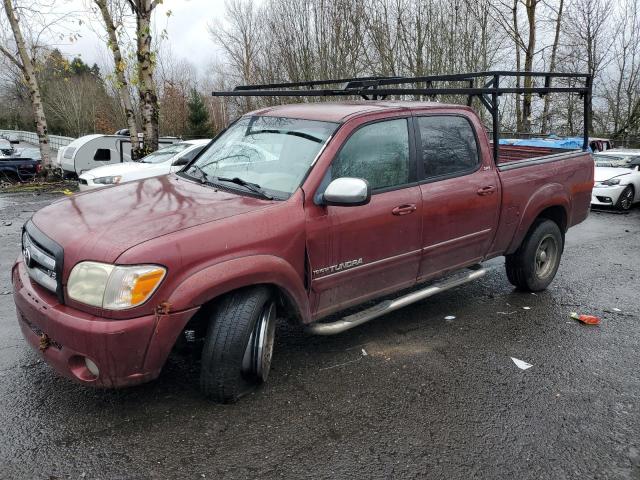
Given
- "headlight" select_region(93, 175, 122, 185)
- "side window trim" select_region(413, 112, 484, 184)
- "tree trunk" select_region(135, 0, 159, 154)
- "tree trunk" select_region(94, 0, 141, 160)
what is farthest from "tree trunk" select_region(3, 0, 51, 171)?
"side window trim" select_region(413, 112, 484, 184)

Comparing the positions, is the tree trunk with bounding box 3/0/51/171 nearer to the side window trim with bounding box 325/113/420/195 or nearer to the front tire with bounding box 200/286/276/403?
the side window trim with bounding box 325/113/420/195

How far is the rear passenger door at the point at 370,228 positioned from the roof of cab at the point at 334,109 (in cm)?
13

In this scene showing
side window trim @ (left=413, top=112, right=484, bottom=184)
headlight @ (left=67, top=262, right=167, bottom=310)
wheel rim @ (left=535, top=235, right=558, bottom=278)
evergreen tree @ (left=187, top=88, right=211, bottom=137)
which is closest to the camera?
headlight @ (left=67, top=262, right=167, bottom=310)

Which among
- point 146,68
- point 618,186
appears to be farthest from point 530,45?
point 146,68

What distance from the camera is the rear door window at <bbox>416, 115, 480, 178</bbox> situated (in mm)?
4234

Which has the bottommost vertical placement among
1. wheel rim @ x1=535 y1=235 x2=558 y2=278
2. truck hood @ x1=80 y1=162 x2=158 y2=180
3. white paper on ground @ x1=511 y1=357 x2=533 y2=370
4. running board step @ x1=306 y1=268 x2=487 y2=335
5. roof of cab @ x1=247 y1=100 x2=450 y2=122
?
white paper on ground @ x1=511 y1=357 x2=533 y2=370

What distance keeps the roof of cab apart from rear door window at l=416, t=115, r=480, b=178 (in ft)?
0.54

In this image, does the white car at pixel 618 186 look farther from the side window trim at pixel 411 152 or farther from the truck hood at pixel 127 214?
the truck hood at pixel 127 214

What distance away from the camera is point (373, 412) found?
10.8 feet

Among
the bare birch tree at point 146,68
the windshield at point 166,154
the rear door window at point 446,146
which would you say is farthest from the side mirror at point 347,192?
the bare birch tree at point 146,68

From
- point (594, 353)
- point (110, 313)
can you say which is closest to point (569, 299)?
point (594, 353)

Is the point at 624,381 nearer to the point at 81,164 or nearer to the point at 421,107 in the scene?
the point at 421,107

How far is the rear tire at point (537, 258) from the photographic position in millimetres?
5316

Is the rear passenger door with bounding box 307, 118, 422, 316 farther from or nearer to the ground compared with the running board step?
farther from the ground
